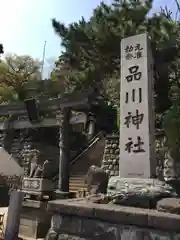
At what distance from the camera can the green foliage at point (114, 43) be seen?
39.0 ft

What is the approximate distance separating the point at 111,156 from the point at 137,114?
859cm

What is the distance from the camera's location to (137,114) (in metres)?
5.12

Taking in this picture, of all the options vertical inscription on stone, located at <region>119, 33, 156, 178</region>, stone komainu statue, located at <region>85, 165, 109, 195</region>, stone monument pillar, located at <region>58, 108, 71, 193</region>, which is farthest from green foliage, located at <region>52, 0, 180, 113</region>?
stone komainu statue, located at <region>85, 165, 109, 195</region>

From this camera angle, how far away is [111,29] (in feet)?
40.2

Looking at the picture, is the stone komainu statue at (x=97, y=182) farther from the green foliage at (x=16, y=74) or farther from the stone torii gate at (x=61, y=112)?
the green foliage at (x=16, y=74)

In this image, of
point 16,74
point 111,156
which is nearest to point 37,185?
point 111,156

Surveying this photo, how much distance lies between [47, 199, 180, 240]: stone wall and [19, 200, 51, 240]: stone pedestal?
3.41 meters

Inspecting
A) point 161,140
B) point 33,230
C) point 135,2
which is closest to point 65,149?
point 33,230

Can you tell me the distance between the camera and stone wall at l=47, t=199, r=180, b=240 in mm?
3266

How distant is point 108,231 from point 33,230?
14.2ft

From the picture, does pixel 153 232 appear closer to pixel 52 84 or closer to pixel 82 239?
pixel 82 239

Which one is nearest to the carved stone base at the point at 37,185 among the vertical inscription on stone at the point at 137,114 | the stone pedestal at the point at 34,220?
the stone pedestal at the point at 34,220

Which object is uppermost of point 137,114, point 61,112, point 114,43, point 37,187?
point 114,43

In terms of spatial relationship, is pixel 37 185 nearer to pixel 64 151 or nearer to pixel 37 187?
pixel 37 187
